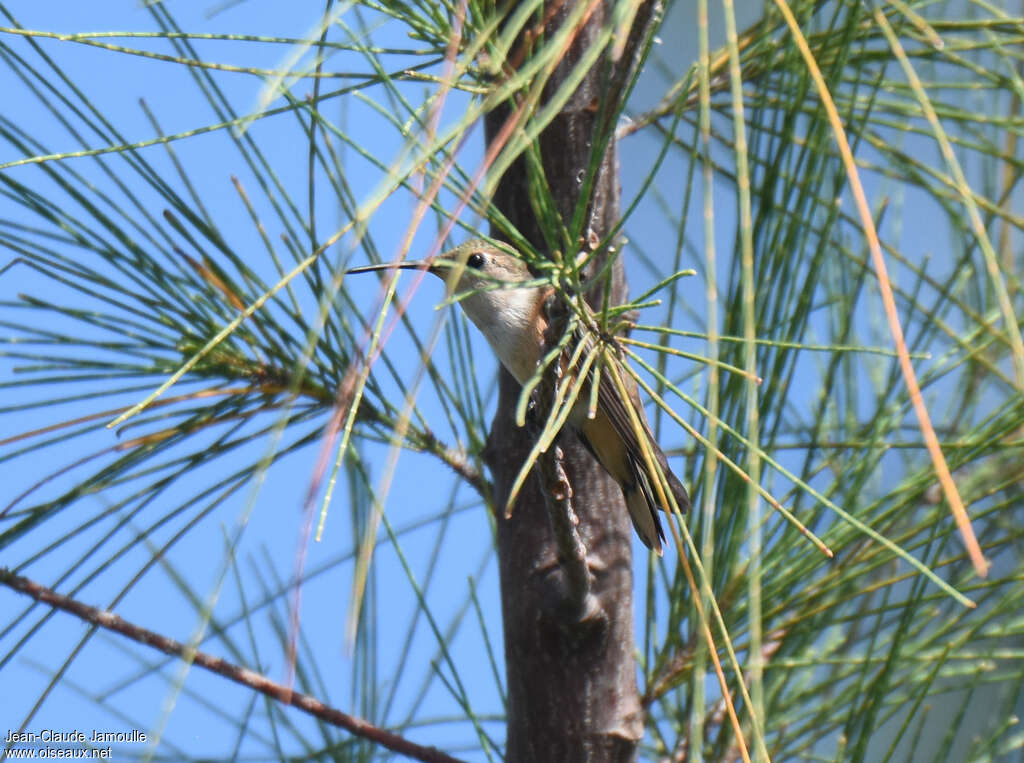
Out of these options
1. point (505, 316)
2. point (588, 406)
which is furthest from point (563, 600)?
point (505, 316)

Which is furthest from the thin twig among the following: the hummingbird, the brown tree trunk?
the hummingbird

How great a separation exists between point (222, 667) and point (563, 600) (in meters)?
0.27

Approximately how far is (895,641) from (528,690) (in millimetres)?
322

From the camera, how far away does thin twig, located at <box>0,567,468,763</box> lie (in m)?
0.84

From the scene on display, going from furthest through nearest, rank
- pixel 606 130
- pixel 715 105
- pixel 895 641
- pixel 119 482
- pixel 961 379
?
pixel 961 379 → pixel 715 105 → pixel 119 482 → pixel 895 641 → pixel 606 130

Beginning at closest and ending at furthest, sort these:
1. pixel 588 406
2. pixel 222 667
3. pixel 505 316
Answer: pixel 222 667 < pixel 588 406 < pixel 505 316

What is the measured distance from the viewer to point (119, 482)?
936 millimetres

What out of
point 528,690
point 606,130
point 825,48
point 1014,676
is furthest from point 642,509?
point 606,130

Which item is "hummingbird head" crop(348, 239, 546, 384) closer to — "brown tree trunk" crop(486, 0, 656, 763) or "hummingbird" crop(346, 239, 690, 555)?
"hummingbird" crop(346, 239, 690, 555)

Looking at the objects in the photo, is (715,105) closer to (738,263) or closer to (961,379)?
(738,263)

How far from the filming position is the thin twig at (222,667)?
0.84 meters

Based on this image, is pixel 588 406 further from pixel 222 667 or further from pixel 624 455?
pixel 222 667

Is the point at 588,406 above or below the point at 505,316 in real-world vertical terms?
below

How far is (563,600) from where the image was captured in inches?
37.5
